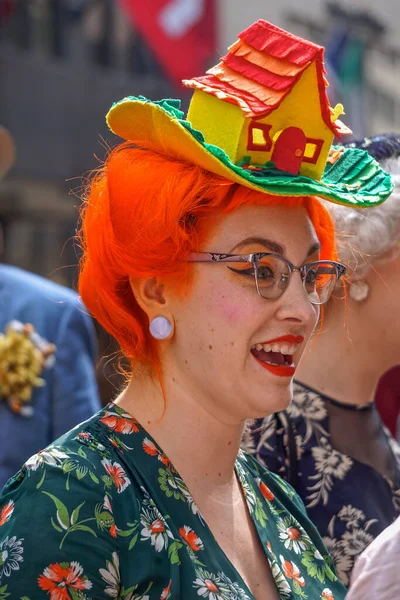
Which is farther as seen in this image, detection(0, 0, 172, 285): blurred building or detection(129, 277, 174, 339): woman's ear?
detection(0, 0, 172, 285): blurred building

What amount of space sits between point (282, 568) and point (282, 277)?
23.7 inches

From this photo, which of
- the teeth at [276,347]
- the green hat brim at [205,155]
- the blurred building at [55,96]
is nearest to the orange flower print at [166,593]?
the teeth at [276,347]

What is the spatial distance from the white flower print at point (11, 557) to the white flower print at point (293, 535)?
0.67m

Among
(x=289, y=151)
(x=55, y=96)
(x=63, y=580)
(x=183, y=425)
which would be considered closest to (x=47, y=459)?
(x=63, y=580)

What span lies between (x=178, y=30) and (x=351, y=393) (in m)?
7.99

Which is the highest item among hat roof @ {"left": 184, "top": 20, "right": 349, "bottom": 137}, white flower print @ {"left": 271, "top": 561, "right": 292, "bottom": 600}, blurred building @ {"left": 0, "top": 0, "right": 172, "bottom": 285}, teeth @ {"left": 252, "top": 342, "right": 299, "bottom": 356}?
hat roof @ {"left": 184, "top": 20, "right": 349, "bottom": 137}

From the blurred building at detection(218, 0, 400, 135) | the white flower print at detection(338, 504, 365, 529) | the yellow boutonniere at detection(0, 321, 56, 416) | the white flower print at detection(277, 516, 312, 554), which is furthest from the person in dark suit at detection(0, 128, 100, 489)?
the blurred building at detection(218, 0, 400, 135)

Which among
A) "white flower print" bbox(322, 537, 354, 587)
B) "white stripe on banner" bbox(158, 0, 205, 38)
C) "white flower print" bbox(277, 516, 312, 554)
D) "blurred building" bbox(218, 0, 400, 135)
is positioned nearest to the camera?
"white flower print" bbox(277, 516, 312, 554)

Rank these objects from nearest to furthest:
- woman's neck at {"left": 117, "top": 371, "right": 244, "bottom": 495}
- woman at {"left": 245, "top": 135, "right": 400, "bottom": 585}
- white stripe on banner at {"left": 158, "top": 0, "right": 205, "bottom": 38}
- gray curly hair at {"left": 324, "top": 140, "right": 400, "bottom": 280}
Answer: woman's neck at {"left": 117, "top": 371, "right": 244, "bottom": 495} < woman at {"left": 245, "top": 135, "right": 400, "bottom": 585} < gray curly hair at {"left": 324, "top": 140, "right": 400, "bottom": 280} < white stripe on banner at {"left": 158, "top": 0, "right": 205, "bottom": 38}

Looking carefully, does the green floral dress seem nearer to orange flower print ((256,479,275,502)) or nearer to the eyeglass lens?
orange flower print ((256,479,275,502))

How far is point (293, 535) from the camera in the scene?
87.6 inches

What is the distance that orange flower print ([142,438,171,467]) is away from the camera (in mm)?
1959

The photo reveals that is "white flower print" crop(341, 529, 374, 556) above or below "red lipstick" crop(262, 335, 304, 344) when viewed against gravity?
below

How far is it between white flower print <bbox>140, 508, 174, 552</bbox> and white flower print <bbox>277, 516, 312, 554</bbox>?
42cm
